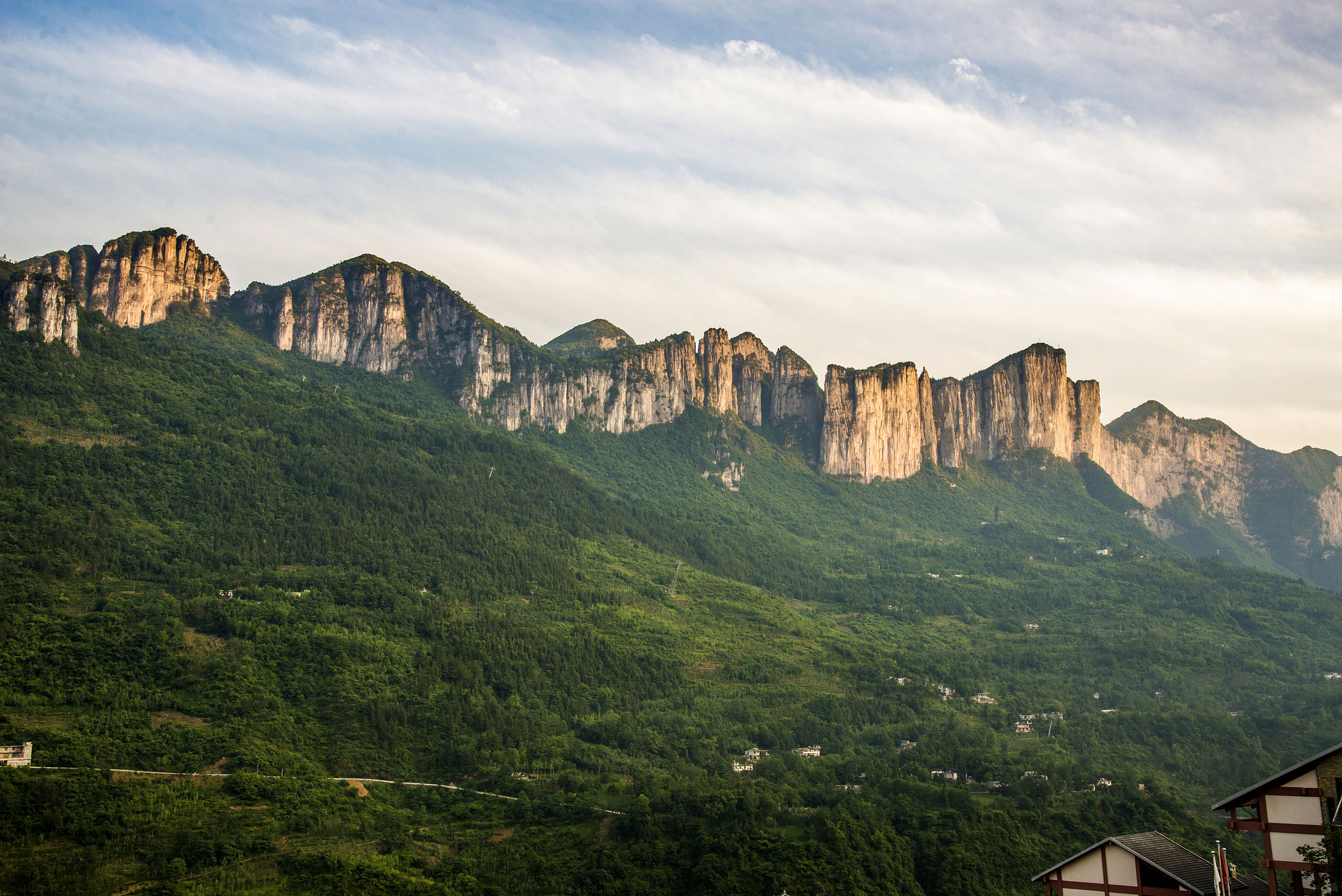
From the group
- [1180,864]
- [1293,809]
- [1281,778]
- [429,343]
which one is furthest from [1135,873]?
[429,343]

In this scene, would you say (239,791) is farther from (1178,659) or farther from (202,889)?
(1178,659)

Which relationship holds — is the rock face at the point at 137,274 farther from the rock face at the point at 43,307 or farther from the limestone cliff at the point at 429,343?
the rock face at the point at 43,307

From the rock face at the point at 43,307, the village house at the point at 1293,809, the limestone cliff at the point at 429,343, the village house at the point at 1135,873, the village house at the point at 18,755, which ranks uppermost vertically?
the limestone cliff at the point at 429,343

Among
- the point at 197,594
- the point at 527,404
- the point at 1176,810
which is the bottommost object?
the point at 1176,810

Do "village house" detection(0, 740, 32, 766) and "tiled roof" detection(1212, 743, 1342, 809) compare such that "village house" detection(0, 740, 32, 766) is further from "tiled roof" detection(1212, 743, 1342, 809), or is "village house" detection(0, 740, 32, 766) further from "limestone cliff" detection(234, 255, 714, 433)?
"limestone cliff" detection(234, 255, 714, 433)

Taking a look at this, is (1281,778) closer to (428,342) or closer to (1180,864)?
(1180,864)

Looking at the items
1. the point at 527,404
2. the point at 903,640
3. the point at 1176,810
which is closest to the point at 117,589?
the point at 1176,810

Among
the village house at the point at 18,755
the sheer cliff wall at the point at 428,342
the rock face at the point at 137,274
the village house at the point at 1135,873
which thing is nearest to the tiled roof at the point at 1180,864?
the village house at the point at 1135,873
